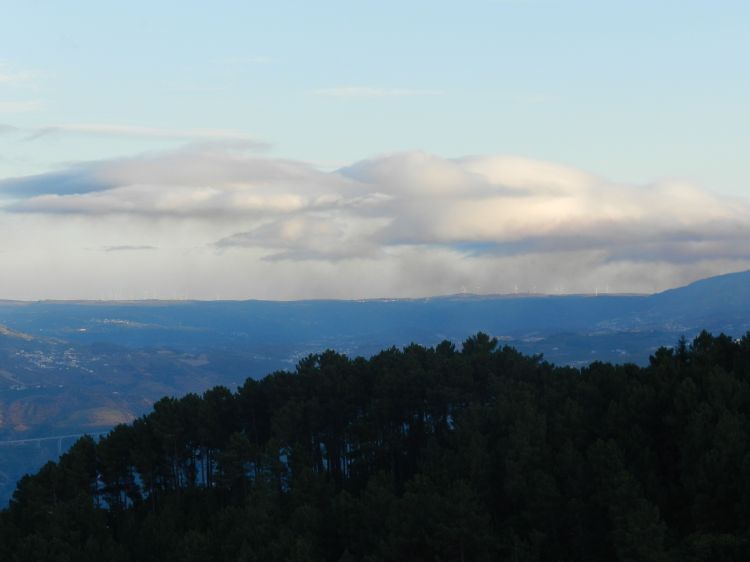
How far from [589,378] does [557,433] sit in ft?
62.6

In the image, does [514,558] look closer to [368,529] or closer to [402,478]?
[368,529]

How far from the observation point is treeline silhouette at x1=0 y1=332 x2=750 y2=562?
78.4 m

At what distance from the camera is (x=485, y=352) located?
141125 millimetres

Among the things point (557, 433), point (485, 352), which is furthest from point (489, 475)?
point (485, 352)

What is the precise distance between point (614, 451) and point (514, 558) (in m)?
11.2

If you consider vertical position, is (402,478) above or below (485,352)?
below

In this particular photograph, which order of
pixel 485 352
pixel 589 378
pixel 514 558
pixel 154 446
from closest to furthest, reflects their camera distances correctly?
pixel 514 558 → pixel 589 378 → pixel 154 446 → pixel 485 352

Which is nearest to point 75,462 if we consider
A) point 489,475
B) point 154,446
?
point 154,446

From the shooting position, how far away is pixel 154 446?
13238cm

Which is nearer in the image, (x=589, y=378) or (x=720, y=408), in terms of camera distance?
(x=720, y=408)

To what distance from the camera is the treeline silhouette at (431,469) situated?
78438 millimetres

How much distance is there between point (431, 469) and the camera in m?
95.8

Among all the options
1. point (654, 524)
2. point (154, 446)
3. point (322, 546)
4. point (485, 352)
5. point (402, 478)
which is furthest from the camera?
point (485, 352)

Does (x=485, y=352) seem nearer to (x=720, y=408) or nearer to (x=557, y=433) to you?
(x=557, y=433)
